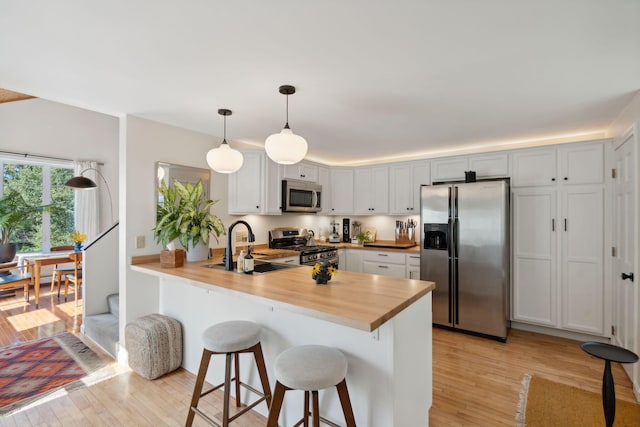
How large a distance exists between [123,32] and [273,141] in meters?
0.96

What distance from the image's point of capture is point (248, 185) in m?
3.89

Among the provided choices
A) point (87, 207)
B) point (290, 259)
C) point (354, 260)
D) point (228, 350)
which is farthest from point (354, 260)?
point (87, 207)

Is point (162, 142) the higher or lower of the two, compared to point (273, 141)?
higher

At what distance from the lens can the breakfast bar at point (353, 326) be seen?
5.12 feet

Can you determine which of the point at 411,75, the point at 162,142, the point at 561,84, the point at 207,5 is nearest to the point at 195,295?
the point at 162,142

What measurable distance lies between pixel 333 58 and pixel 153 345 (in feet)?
8.83

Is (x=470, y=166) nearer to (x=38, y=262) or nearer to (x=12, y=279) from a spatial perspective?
(x=38, y=262)

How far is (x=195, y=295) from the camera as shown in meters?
2.63

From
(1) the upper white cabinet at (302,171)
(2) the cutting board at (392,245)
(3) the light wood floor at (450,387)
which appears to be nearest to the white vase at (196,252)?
(3) the light wood floor at (450,387)

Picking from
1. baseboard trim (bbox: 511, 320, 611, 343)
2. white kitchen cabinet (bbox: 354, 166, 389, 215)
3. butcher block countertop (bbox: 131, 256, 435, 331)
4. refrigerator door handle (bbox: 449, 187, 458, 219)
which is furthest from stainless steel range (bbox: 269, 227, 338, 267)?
baseboard trim (bbox: 511, 320, 611, 343)

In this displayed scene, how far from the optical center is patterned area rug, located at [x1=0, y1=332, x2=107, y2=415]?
2395mm

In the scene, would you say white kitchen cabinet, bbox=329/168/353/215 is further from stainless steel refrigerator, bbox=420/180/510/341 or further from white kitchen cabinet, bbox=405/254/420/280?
stainless steel refrigerator, bbox=420/180/510/341

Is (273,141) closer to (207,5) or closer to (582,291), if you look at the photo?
(207,5)

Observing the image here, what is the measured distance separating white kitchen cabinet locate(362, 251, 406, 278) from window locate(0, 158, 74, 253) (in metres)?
5.91
